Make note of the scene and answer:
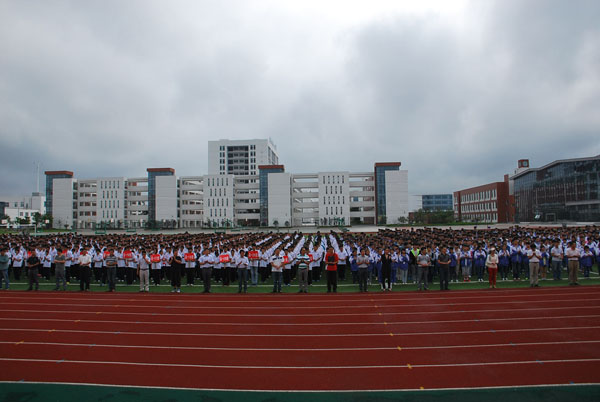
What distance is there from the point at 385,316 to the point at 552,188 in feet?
183

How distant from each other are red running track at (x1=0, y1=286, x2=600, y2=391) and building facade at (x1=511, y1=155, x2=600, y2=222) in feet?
151

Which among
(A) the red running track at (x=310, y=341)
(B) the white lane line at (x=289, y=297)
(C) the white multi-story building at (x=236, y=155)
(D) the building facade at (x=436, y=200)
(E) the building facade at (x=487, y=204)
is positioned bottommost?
(A) the red running track at (x=310, y=341)

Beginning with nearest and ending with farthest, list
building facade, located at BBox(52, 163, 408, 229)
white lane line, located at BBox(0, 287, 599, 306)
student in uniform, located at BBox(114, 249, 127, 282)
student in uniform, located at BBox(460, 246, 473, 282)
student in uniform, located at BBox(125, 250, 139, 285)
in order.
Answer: white lane line, located at BBox(0, 287, 599, 306), student in uniform, located at BBox(460, 246, 473, 282), student in uniform, located at BBox(114, 249, 127, 282), student in uniform, located at BBox(125, 250, 139, 285), building facade, located at BBox(52, 163, 408, 229)

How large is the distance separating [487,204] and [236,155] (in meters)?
59.0

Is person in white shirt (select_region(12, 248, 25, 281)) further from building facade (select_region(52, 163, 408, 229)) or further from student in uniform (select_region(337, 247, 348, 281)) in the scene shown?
building facade (select_region(52, 163, 408, 229))

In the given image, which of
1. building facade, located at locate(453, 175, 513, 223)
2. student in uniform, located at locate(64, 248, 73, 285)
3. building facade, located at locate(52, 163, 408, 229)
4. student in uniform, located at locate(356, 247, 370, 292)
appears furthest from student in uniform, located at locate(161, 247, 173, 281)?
building facade, located at locate(453, 175, 513, 223)

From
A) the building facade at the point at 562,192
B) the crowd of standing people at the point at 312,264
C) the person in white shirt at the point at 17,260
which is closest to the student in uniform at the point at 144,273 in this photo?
the crowd of standing people at the point at 312,264

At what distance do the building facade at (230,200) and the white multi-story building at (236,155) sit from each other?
2430 centimetres

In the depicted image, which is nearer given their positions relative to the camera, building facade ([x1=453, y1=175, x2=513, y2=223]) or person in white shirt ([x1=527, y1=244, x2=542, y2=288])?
person in white shirt ([x1=527, y1=244, x2=542, y2=288])

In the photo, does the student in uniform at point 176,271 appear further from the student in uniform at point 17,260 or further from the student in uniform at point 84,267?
the student in uniform at point 17,260

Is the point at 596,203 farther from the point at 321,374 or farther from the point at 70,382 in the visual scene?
the point at 70,382

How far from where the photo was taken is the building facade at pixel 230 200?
60.2 metres

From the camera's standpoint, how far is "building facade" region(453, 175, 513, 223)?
64.3 meters

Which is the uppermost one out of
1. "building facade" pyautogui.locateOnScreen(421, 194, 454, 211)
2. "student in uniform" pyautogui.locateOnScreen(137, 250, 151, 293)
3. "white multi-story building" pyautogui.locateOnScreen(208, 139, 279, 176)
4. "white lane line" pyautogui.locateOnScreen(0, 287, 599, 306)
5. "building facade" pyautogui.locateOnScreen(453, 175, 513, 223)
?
"white multi-story building" pyautogui.locateOnScreen(208, 139, 279, 176)
